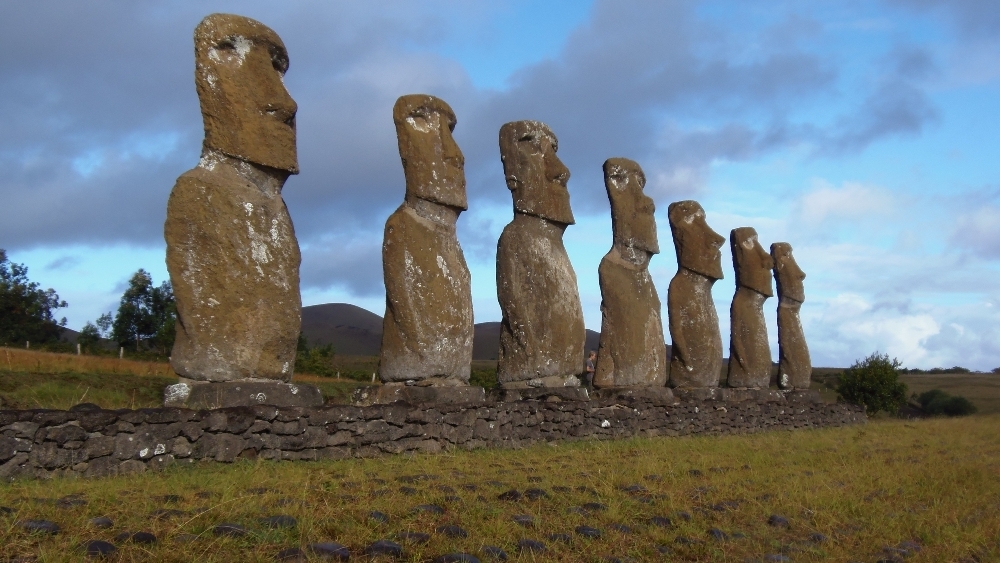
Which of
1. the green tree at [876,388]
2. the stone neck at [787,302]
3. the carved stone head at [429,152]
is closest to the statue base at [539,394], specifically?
the carved stone head at [429,152]

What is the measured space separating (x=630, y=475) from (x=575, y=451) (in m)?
2.25

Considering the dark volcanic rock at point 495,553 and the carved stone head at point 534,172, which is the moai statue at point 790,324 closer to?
the carved stone head at point 534,172

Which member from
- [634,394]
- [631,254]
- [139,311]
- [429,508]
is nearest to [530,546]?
[429,508]

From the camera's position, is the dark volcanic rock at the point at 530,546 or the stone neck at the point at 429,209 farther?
the stone neck at the point at 429,209

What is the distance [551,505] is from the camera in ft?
23.4

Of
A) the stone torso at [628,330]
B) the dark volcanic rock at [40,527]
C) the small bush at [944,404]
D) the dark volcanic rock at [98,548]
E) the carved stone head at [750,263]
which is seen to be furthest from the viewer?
the small bush at [944,404]

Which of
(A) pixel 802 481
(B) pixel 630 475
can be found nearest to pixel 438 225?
(B) pixel 630 475

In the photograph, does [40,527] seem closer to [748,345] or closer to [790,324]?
[748,345]

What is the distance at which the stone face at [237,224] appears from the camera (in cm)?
886

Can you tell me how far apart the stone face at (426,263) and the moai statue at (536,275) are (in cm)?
173

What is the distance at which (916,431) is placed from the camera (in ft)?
61.3

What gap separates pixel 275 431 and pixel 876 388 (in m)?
24.5

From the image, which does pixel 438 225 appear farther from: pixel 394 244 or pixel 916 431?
pixel 916 431

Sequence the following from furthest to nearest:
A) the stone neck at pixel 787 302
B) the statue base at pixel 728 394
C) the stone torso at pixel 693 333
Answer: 1. the stone neck at pixel 787 302
2. the stone torso at pixel 693 333
3. the statue base at pixel 728 394
